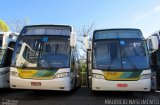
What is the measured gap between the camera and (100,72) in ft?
46.8

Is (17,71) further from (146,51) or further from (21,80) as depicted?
(146,51)

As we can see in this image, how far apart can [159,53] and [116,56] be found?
3493mm

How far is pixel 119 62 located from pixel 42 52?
317 centimetres

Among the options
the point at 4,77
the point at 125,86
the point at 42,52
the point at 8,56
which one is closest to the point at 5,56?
the point at 8,56

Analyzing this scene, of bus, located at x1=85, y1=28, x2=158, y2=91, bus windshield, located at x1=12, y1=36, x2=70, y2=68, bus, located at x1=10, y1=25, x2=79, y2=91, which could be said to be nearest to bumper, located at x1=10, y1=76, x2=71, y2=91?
bus, located at x1=10, y1=25, x2=79, y2=91

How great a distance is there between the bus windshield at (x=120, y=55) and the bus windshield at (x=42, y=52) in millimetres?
1331

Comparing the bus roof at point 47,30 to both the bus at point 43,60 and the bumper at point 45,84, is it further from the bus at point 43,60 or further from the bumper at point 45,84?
the bumper at point 45,84

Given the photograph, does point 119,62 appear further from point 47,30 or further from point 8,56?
point 8,56

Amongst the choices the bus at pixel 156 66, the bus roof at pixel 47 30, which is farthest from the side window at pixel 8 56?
the bus at pixel 156 66

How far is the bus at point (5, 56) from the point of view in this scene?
1480 cm

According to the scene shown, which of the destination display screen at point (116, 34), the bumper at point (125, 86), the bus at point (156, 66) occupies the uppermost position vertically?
the destination display screen at point (116, 34)

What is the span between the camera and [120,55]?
1466 centimetres

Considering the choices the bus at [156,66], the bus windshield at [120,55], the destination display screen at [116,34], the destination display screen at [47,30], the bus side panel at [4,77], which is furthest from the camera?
the bus at [156,66]

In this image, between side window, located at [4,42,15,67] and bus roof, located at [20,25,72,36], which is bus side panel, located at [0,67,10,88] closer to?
side window, located at [4,42,15,67]
